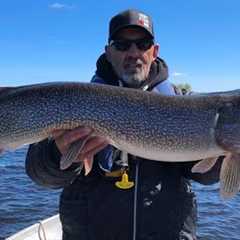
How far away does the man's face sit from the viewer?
397cm

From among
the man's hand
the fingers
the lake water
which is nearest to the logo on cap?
the man's hand

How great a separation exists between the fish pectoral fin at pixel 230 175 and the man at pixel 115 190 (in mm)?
236

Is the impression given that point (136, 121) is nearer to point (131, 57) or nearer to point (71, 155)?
point (71, 155)

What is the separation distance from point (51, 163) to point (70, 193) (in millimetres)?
251

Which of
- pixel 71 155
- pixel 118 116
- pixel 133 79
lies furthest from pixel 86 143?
pixel 133 79

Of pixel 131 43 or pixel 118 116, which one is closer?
pixel 118 116

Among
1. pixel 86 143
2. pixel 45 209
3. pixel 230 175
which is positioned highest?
pixel 86 143

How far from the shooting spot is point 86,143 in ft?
11.5

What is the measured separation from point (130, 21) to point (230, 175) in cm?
138

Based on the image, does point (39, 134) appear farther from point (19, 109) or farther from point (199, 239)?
point (199, 239)

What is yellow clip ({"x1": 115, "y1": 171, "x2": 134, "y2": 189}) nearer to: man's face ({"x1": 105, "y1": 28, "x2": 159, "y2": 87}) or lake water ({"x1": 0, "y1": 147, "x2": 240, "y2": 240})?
man's face ({"x1": 105, "y1": 28, "x2": 159, "y2": 87})

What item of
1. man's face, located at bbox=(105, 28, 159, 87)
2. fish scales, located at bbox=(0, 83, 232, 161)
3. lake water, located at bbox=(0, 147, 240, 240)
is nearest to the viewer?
fish scales, located at bbox=(0, 83, 232, 161)

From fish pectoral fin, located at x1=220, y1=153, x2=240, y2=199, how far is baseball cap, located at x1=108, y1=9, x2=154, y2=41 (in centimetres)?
116

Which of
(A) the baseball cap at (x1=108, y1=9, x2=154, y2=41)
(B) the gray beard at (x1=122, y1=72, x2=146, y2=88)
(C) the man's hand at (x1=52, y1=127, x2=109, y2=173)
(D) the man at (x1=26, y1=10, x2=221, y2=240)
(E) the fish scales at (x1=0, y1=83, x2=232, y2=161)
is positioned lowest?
(D) the man at (x1=26, y1=10, x2=221, y2=240)
